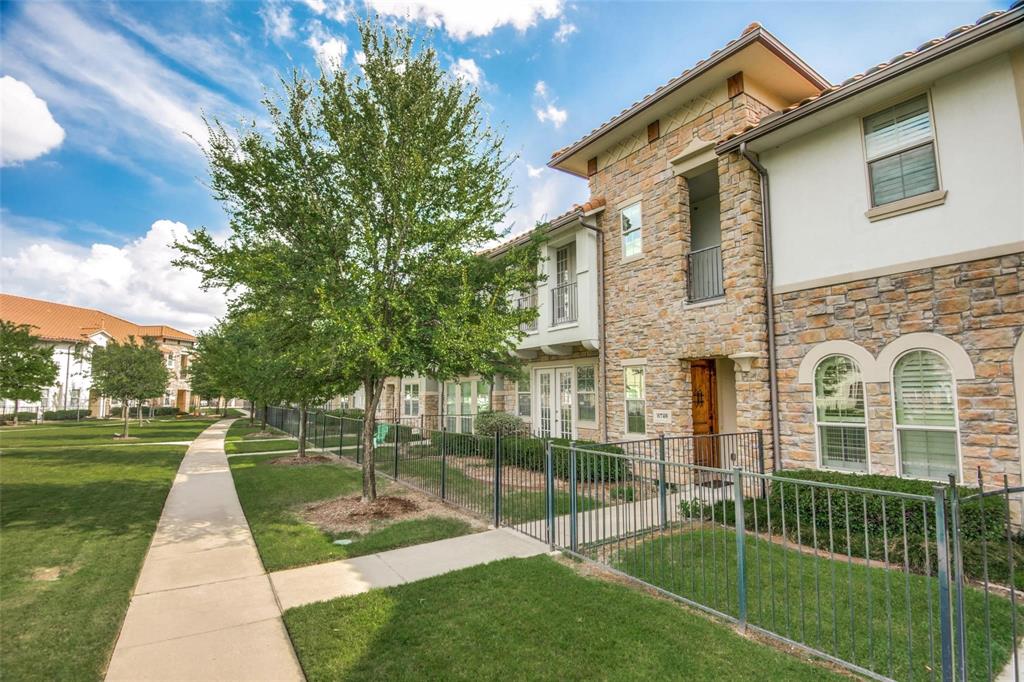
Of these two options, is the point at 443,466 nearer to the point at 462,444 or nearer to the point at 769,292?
the point at 462,444

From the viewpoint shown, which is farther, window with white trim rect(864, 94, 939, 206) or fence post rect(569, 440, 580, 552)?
window with white trim rect(864, 94, 939, 206)

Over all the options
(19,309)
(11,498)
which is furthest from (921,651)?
(19,309)

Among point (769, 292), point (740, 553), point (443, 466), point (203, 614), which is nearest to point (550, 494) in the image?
point (740, 553)

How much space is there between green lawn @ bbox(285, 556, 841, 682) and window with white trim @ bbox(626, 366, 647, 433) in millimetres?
6801

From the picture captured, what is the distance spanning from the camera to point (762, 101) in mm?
10258

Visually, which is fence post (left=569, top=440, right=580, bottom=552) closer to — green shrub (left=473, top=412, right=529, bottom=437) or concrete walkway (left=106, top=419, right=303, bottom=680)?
concrete walkway (left=106, top=419, right=303, bottom=680)

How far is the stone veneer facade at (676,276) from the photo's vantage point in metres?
9.33

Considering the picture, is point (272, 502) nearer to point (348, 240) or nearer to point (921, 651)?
point (348, 240)

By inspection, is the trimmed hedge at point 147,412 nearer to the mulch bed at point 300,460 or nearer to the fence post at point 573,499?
the mulch bed at point 300,460

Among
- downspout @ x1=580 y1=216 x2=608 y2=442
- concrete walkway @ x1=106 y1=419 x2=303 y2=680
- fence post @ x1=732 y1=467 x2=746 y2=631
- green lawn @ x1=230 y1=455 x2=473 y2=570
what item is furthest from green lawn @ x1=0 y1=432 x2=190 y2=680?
downspout @ x1=580 y1=216 x2=608 y2=442

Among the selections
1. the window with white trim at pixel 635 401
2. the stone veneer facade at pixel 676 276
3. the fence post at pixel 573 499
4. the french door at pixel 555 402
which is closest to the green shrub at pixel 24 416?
the french door at pixel 555 402

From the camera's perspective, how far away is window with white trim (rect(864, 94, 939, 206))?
24.0 ft

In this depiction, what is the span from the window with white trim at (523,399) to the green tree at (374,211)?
8.44m

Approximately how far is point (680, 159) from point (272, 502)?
11751mm
